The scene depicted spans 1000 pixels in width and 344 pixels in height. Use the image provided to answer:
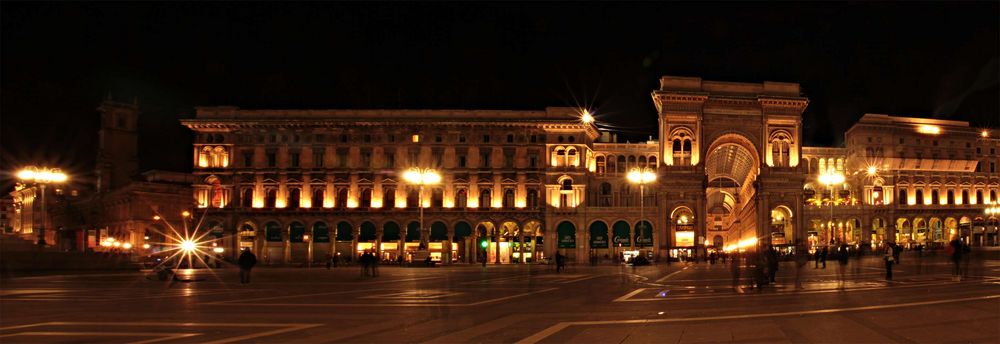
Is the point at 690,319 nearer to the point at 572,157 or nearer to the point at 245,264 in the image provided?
the point at 245,264

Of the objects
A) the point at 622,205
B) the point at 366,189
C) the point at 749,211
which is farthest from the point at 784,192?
the point at 366,189

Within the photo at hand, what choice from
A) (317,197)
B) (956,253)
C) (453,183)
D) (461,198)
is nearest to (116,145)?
(317,197)

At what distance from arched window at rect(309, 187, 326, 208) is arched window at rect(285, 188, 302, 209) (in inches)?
52.8

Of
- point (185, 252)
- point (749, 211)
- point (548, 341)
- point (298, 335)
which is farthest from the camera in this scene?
point (749, 211)

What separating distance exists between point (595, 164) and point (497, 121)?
14.0 m

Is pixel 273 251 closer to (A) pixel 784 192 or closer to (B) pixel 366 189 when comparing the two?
(B) pixel 366 189

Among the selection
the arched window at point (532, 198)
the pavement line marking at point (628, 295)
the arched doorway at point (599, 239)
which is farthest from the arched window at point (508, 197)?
the pavement line marking at point (628, 295)

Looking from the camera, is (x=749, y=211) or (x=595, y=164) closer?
(x=595, y=164)

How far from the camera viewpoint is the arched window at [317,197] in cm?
7962

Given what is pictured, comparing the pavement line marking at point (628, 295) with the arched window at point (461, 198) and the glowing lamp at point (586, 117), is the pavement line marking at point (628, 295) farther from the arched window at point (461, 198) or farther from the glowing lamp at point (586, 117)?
the arched window at point (461, 198)

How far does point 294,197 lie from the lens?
7975cm

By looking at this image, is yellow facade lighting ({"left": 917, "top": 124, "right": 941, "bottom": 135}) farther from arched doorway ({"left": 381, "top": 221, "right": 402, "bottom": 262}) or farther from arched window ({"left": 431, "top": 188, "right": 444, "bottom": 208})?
arched doorway ({"left": 381, "top": 221, "right": 402, "bottom": 262})

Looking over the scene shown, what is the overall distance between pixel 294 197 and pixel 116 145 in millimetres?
39520

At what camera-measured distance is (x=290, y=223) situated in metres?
79.2
